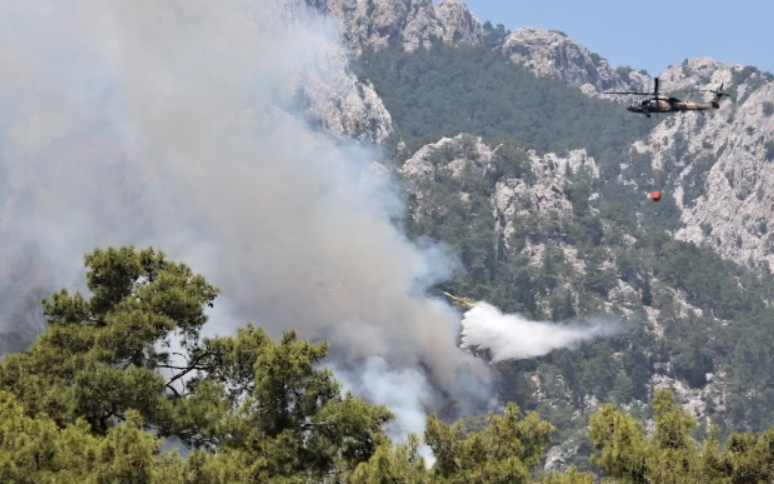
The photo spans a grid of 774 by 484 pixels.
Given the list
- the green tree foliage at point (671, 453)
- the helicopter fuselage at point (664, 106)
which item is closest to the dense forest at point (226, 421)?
the green tree foliage at point (671, 453)

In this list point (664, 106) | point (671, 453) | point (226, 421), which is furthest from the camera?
point (664, 106)

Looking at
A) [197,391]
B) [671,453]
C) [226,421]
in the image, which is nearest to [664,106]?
[671,453]

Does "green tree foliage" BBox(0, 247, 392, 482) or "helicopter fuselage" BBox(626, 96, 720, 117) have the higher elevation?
"helicopter fuselage" BBox(626, 96, 720, 117)

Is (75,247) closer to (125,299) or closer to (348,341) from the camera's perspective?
(348,341)

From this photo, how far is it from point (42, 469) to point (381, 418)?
400 inches

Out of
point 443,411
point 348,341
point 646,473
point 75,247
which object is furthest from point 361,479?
point 75,247

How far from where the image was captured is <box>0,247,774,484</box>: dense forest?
31797mm

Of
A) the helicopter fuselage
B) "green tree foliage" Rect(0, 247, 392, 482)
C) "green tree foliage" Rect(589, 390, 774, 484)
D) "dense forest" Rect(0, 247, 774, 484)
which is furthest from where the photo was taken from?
the helicopter fuselage

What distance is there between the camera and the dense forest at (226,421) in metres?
31.8

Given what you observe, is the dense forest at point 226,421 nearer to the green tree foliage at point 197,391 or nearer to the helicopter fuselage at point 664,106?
the green tree foliage at point 197,391

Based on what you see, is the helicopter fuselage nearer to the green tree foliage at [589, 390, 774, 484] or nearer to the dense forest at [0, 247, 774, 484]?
the dense forest at [0, 247, 774, 484]

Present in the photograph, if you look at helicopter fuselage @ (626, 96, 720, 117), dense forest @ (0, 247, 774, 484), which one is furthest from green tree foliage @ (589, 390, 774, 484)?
helicopter fuselage @ (626, 96, 720, 117)

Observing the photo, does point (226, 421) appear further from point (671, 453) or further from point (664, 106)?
point (664, 106)

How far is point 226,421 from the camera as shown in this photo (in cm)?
3600
